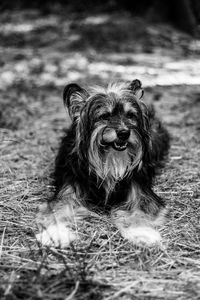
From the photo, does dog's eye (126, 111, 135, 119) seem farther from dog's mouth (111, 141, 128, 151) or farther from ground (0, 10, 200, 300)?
ground (0, 10, 200, 300)

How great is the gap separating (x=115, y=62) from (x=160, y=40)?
4.00 meters

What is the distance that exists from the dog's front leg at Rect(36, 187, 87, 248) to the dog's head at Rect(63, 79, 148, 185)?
416 mm

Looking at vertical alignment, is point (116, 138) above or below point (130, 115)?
below

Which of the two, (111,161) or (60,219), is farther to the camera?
(111,161)

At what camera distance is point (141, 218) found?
4.40 metres

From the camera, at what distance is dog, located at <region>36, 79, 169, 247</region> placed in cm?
442

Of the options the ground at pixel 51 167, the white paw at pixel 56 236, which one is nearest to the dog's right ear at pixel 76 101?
the ground at pixel 51 167

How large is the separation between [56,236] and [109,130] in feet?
3.85

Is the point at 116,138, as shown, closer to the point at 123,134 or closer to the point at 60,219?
the point at 123,134

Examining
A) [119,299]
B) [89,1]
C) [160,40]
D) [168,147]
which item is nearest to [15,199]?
[119,299]

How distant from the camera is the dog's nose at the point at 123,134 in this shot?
4328mm

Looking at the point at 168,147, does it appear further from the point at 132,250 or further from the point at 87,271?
the point at 87,271

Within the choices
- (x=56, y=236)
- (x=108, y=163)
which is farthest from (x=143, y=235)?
(x=108, y=163)

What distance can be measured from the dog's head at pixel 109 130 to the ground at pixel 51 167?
0.62 meters
